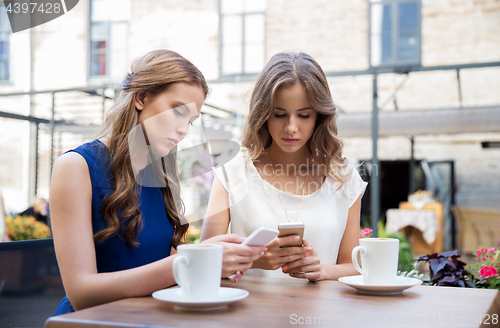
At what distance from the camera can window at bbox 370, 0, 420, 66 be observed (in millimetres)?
8898

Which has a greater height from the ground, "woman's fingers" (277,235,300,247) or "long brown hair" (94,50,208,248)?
"long brown hair" (94,50,208,248)

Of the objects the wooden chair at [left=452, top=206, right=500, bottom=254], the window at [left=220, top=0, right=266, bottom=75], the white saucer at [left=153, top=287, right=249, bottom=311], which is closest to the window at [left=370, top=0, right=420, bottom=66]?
the window at [left=220, top=0, right=266, bottom=75]

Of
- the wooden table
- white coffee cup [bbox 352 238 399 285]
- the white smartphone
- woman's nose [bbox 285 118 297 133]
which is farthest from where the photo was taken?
woman's nose [bbox 285 118 297 133]

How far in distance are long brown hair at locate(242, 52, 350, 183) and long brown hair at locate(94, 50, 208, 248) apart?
32cm

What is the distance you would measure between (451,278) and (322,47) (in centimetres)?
768

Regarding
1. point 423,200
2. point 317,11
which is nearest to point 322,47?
point 317,11

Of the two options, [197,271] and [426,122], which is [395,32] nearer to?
[426,122]

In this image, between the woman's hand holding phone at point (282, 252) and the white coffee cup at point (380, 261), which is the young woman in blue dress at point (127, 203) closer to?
the woman's hand holding phone at point (282, 252)

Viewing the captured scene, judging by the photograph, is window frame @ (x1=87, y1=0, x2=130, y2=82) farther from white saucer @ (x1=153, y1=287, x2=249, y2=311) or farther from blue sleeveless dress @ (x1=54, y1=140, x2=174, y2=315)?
white saucer @ (x1=153, y1=287, x2=249, y2=311)

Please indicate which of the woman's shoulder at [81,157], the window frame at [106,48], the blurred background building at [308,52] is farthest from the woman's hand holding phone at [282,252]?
the window frame at [106,48]

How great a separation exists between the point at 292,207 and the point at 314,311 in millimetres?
828

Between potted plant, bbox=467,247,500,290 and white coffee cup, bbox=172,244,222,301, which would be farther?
potted plant, bbox=467,247,500,290

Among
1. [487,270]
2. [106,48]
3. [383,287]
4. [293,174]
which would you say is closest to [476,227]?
[487,270]

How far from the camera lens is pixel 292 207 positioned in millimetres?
1716
